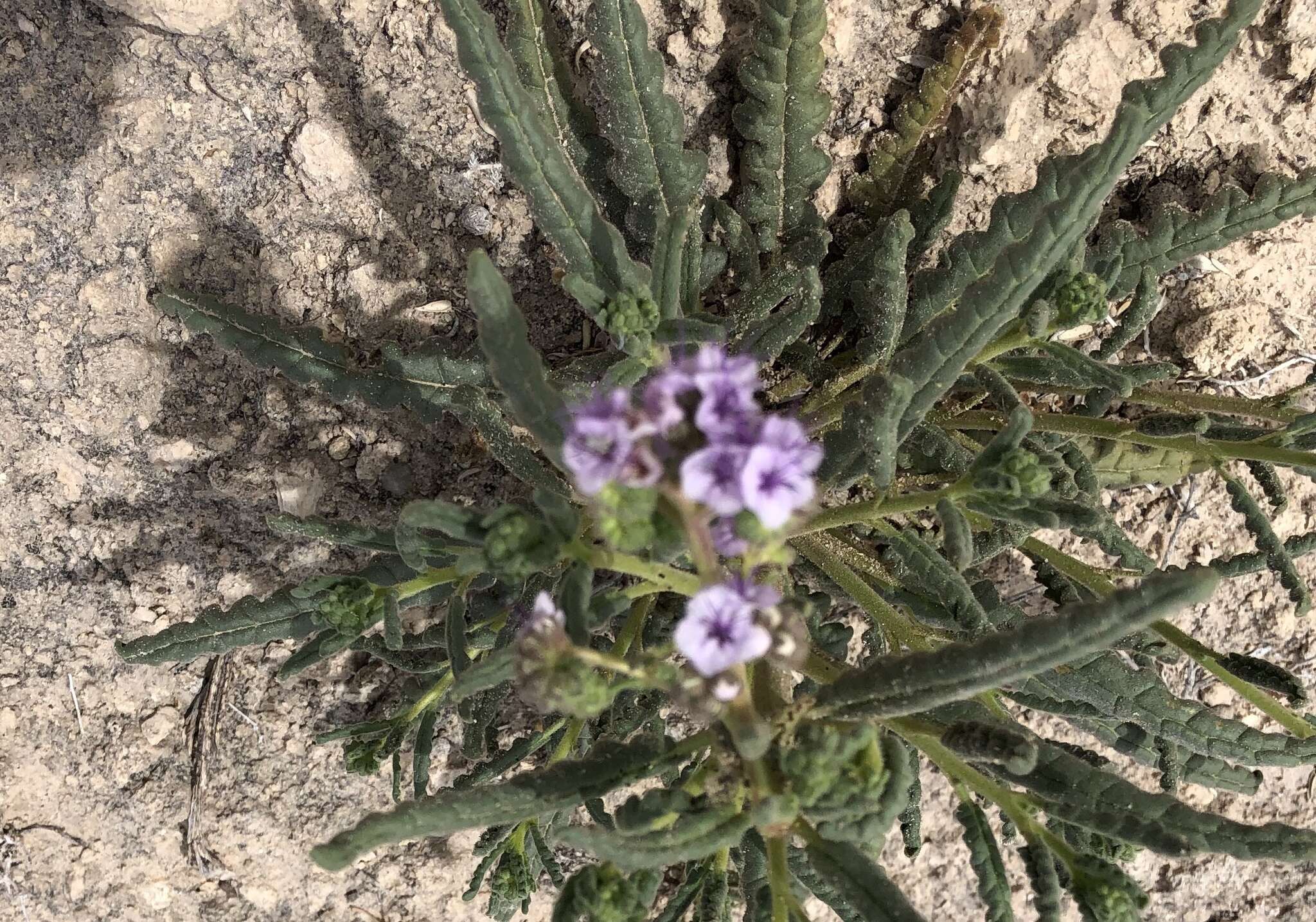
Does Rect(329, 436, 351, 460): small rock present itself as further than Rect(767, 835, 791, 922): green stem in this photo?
Yes

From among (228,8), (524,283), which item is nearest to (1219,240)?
(524,283)

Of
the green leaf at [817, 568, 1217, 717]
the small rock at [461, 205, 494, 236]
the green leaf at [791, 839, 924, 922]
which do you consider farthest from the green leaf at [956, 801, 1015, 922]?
the small rock at [461, 205, 494, 236]

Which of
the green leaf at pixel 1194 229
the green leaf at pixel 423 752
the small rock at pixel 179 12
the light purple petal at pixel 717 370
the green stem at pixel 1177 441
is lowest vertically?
the green leaf at pixel 423 752

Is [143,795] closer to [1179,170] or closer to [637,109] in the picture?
[637,109]

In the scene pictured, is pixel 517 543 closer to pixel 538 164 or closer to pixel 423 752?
pixel 538 164

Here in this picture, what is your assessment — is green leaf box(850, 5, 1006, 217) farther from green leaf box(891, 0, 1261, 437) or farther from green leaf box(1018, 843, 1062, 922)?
green leaf box(1018, 843, 1062, 922)

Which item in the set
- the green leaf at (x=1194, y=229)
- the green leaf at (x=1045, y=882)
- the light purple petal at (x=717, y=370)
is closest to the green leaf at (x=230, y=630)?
the light purple petal at (x=717, y=370)

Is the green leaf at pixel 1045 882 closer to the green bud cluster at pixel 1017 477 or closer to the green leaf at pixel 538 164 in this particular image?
the green bud cluster at pixel 1017 477
